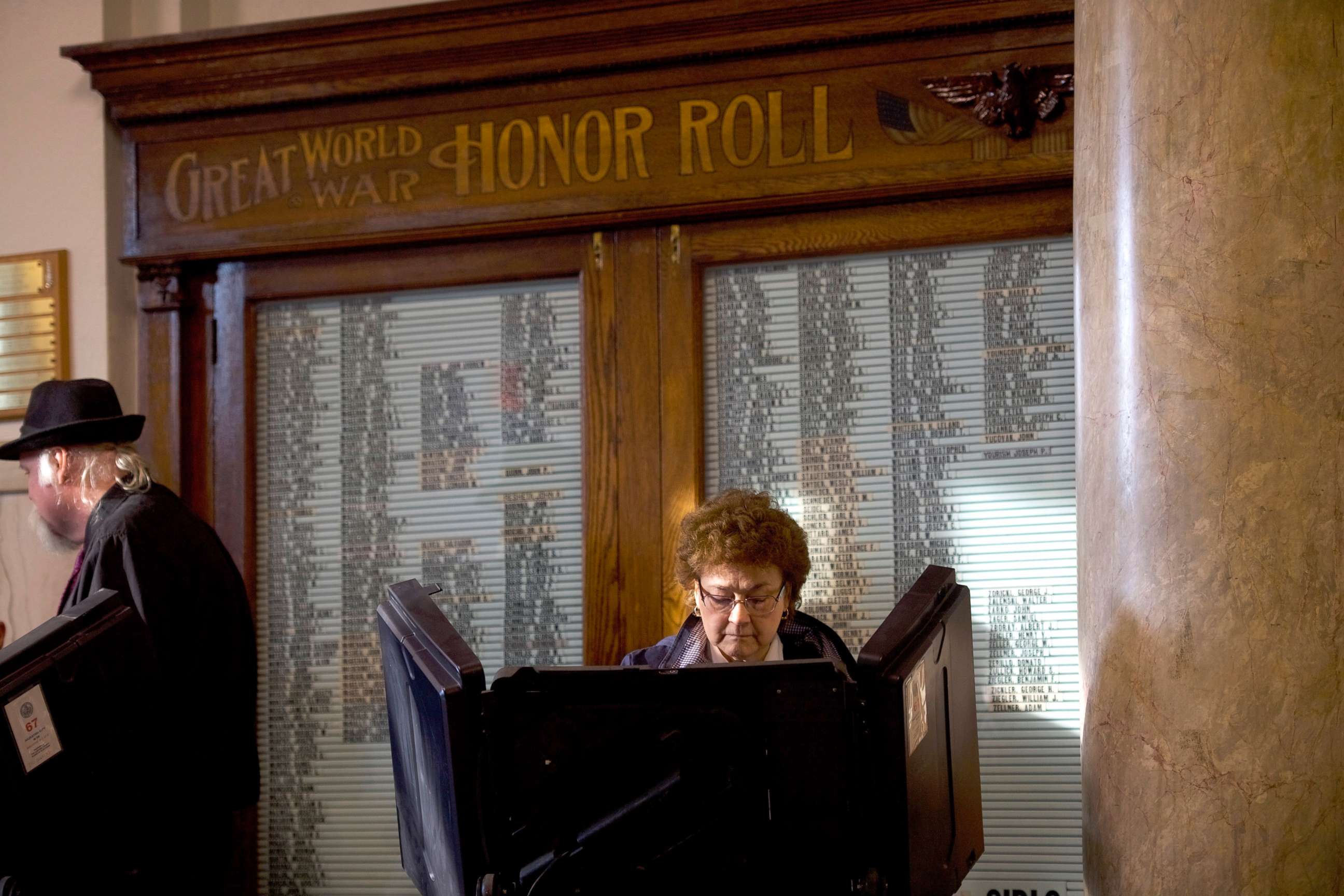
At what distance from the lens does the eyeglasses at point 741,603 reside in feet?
8.57

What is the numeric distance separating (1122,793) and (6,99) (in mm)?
3809

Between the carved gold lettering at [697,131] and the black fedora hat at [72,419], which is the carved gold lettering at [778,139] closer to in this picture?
the carved gold lettering at [697,131]

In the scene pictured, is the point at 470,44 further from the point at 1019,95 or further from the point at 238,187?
the point at 1019,95

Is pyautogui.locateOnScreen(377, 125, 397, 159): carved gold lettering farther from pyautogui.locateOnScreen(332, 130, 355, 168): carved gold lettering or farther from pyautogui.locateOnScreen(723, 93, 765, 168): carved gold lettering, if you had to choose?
pyautogui.locateOnScreen(723, 93, 765, 168): carved gold lettering

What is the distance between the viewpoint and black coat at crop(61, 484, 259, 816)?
301 centimetres

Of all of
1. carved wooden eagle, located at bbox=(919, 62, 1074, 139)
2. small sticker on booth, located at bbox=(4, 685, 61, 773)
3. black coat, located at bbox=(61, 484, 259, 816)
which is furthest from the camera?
carved wooden eagle, located at bbox=(919, 62, 1074, 139)

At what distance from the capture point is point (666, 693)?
1.73m

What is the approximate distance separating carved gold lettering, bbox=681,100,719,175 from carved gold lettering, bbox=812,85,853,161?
27 cm

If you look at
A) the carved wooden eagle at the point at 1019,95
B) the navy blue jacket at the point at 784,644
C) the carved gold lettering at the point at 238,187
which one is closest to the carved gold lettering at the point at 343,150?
the carved gold lettering at the point at 238,187

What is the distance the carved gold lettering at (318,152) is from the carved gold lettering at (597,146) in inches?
29.6

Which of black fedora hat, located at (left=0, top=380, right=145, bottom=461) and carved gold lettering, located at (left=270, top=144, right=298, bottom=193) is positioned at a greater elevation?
carved gold lettering, located at (left=270, top=144, right=298, bottom=193)

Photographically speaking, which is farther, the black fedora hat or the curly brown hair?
the black fedora hat

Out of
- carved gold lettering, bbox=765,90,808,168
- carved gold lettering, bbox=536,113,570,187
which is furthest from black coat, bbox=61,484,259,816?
carved gold lettering, bbox=765,90,808,168

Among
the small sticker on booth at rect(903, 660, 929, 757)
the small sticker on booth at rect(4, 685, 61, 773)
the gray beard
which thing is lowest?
the small sticker on booth at rect(4, 685, 61, 773)
